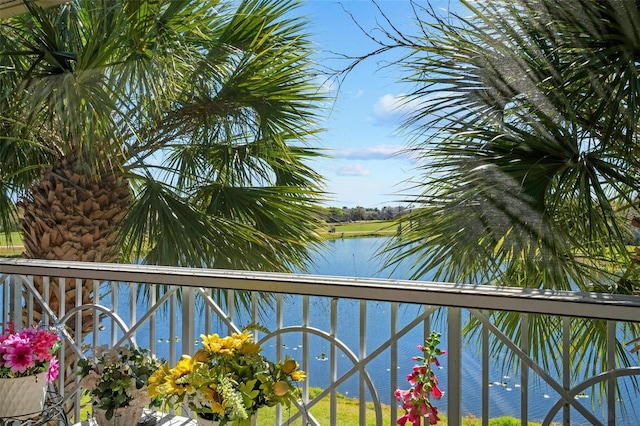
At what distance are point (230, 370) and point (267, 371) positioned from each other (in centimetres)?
8

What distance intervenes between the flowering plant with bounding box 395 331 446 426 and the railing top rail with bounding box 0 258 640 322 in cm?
13

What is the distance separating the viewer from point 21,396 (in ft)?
5.50

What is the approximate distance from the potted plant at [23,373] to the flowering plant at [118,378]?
0.15 metres

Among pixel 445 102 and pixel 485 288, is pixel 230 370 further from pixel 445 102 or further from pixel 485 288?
pixel 445 102

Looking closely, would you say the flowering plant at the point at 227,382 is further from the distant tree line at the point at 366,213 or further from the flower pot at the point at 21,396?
the distant tree line at the point at 366,213

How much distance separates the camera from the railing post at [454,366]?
1.64 meters

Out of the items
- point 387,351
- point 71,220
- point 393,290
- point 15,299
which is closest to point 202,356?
point 393,290

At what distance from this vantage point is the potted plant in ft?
5.43

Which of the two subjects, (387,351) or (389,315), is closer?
(389,315)

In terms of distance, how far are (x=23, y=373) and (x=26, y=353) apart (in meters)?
0.07

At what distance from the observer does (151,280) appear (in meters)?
2.10

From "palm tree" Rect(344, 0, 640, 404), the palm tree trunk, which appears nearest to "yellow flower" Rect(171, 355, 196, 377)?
"palm tree" Rect(344, 0, 640, 404)

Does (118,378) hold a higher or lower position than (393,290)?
lower

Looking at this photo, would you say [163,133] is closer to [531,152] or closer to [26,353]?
[531,152]
